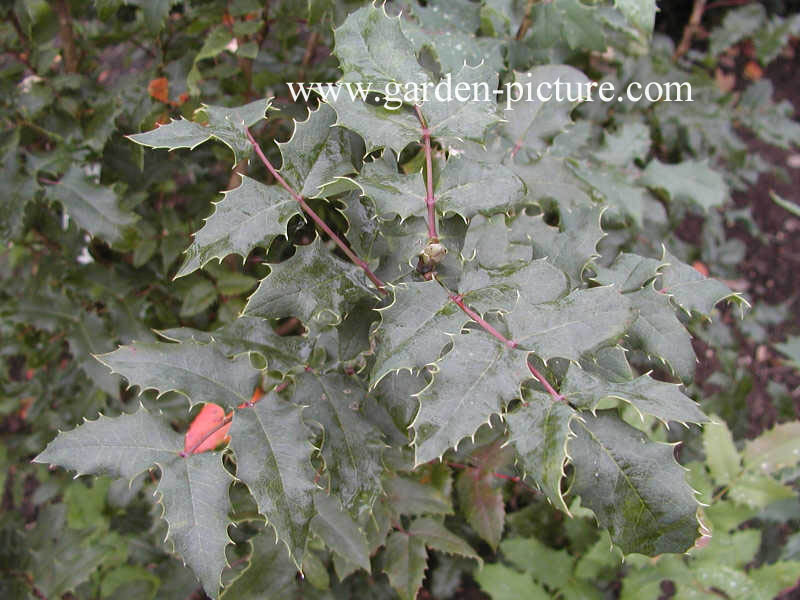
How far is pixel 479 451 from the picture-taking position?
1316 millimetres

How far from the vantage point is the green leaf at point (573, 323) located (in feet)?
2.64

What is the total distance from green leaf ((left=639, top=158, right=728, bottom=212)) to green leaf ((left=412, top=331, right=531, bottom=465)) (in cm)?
115

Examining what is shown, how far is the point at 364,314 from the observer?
1024 mm

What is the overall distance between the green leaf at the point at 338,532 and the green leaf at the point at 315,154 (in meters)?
0.57

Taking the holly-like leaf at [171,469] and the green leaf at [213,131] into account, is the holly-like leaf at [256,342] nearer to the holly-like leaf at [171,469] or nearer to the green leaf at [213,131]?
the holly-like leaf at [171,469]

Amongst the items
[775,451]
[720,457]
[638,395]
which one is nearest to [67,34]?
[638,395]

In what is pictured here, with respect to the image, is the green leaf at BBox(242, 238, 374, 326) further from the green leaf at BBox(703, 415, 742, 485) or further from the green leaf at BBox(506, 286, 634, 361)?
the green leaf at BBox(703, 415, 742, 485)

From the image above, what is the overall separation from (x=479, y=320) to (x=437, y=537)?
725 millimetres

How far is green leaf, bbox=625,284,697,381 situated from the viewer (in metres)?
0.96

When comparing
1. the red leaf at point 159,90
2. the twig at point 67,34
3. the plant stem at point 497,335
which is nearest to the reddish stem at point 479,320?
the plant stem at point 497,335

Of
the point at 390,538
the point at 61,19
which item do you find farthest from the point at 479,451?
the point at 61,19

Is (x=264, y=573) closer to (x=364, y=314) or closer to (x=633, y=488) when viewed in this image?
(x=364, y=314)

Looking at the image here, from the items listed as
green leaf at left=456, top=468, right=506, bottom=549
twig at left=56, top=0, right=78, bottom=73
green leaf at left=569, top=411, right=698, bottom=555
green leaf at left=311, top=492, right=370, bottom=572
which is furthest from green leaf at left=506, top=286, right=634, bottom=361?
twig at left=56, top=0, right=78, bottom=73

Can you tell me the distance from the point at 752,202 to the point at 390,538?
2.88 metres
